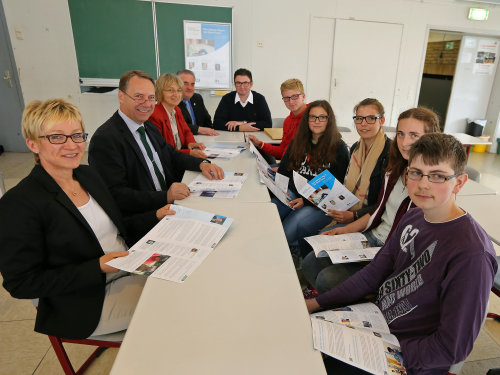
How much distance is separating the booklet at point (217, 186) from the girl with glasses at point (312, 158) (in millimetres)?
457

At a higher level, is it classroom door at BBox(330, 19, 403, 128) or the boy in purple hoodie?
classroom door at BBox(330, 19, 403, 128)

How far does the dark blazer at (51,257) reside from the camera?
1020 mm

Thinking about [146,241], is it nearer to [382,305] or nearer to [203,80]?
[382,305]

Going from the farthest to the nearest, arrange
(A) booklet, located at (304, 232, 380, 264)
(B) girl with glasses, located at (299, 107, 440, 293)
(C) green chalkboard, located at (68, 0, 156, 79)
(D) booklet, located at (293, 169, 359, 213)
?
1. (C) green chalkboard, located at (68, 0, 156, 79)
2. (D) booklet, located at (293, 169, 359, 213)
3. (B) girl with glasses, located at (299, 107, 440, 293)
4. (A) booklet, located at (304, 232, 380, 264)

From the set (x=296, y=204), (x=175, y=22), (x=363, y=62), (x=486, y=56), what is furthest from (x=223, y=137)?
(x=486, y=56)

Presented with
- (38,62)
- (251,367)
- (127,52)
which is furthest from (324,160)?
(38,62)

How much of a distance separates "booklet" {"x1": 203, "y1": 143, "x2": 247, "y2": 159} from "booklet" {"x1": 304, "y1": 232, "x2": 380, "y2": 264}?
3.94ft

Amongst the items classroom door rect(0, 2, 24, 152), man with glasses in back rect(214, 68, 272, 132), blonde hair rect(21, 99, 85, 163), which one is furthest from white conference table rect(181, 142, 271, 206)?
classroom door rect(0, 2, 24, 152)

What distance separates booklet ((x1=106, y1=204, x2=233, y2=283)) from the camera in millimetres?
1062

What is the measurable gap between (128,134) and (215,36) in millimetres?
3993

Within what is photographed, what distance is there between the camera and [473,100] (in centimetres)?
656

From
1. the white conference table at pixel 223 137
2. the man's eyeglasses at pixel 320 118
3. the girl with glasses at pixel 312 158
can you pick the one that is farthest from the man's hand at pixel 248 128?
the man's eyeglasses at pixel 320 118

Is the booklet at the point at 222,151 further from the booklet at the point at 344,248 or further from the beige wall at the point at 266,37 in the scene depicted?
the beige wall at the point at 266,37

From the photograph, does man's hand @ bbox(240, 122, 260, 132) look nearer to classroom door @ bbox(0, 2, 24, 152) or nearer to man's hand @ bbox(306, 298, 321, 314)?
man's hand @ bbox(306, 298, 321, 314)
